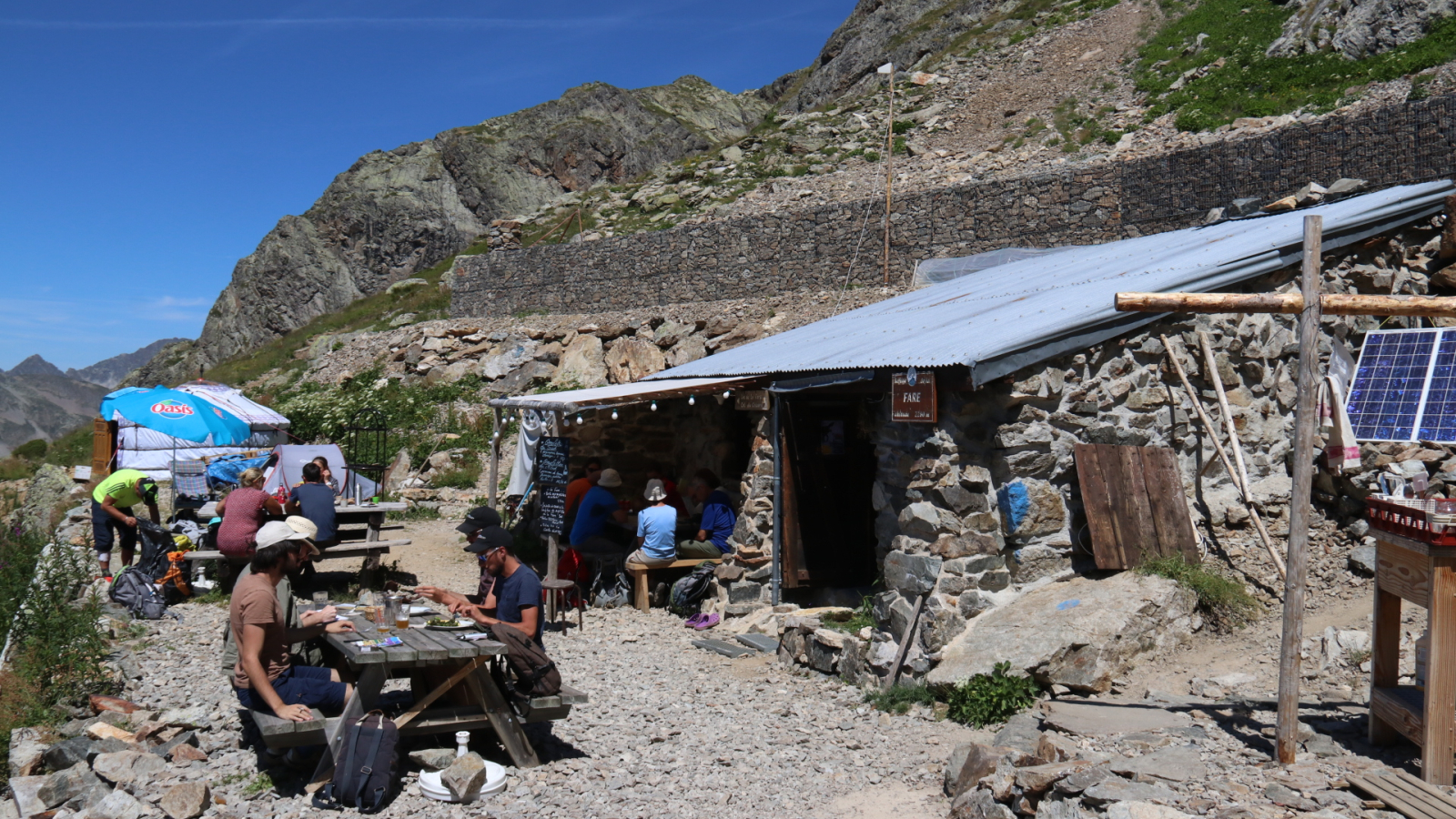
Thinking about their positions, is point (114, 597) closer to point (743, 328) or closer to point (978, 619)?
point (978, 619)

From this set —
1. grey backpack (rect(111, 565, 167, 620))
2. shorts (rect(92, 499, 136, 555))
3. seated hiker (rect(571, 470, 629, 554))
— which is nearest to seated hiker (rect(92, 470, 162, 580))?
shorts (rect(92, 499, 136, 555))

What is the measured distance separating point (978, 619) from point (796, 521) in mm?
2279

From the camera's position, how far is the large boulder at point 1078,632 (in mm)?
5402

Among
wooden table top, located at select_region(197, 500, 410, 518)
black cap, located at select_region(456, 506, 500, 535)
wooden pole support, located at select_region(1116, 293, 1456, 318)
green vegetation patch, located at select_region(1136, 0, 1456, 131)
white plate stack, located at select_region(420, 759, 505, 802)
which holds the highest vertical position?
green vegetation patch, located at select_region(1136, 0, 1456, 131)

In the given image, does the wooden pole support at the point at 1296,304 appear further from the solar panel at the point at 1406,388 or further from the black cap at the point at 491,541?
the black cap at the point at 491,541

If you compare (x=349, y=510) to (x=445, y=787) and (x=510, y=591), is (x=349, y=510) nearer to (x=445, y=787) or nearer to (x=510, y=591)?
(x=510, y=591)

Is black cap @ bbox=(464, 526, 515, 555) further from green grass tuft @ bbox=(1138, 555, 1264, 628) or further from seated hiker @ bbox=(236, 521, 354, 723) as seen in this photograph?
green grass tuft @ bbox=(1138, 555, 1264, 628)

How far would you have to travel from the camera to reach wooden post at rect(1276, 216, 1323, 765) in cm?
418

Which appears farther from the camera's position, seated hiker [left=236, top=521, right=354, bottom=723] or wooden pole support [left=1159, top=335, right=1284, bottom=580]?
wooden pole support [left=1159, top=335, right=1284, bottom=580]

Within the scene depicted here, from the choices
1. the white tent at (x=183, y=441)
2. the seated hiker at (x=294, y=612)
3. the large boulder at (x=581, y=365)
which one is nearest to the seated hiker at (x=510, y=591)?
the seated hiker at (x=294, y=612)

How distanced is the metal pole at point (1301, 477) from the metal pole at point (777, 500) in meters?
4.28

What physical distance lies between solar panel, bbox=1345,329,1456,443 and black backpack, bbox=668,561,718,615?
5164mm

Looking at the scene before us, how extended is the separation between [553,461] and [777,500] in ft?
7.36

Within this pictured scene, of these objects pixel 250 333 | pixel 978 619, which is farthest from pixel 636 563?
pixel 250 333
